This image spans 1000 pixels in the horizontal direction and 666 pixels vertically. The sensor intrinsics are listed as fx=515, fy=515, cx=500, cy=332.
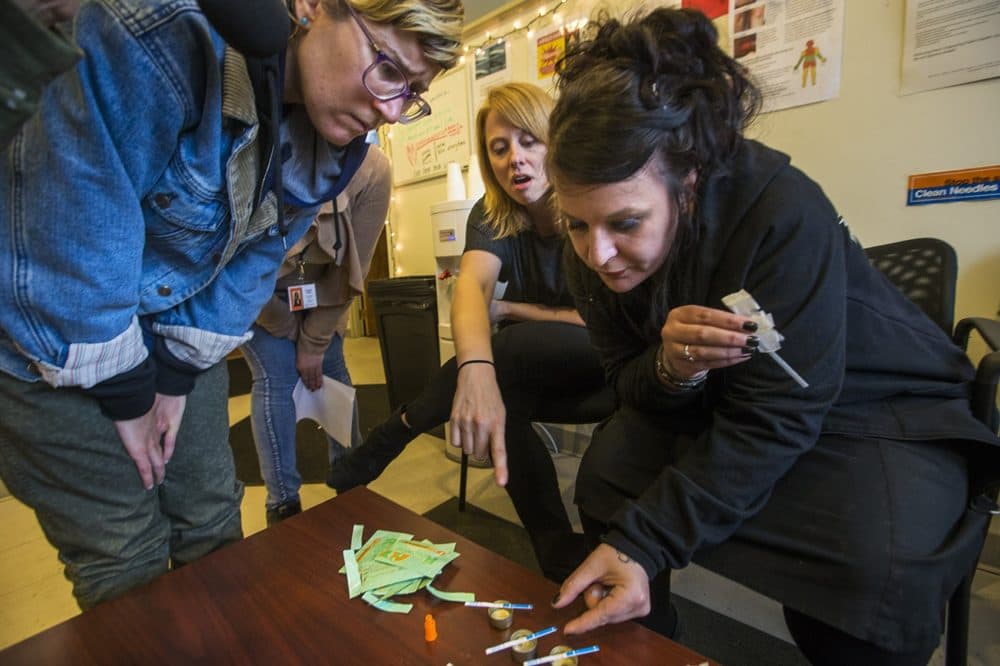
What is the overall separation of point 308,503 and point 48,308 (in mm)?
1273

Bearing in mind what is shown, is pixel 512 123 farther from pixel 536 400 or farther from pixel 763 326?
pixel 763 326

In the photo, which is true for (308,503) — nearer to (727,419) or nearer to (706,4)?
(727,419)

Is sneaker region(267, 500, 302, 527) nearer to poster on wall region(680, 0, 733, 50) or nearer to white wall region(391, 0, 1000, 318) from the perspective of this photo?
white wall region(391, 0, 1000, 318)

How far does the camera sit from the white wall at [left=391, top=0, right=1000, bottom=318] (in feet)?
4.06

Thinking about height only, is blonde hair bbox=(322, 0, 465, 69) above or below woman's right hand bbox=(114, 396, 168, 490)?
above

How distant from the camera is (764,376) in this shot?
0.60m

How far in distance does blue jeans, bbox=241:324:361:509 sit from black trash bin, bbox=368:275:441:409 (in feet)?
2.74

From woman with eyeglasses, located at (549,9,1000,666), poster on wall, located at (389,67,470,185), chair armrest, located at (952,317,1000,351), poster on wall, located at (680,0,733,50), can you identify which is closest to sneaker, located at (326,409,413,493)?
woman with eyeglasses, located at (549,9,1000,666)

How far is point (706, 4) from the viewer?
5.20ft

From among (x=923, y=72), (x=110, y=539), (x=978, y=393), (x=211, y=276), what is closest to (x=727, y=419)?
(x=978, y=393)

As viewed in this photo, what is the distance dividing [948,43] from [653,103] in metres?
1.18

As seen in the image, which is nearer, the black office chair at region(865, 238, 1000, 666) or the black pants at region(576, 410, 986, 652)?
the black pants at region(576, 410, 986, 652)

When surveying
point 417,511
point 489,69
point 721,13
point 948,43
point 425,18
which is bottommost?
point 417,511

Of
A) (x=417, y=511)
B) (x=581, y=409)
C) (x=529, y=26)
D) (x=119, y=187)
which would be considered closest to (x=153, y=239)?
(x=119, y=187)
